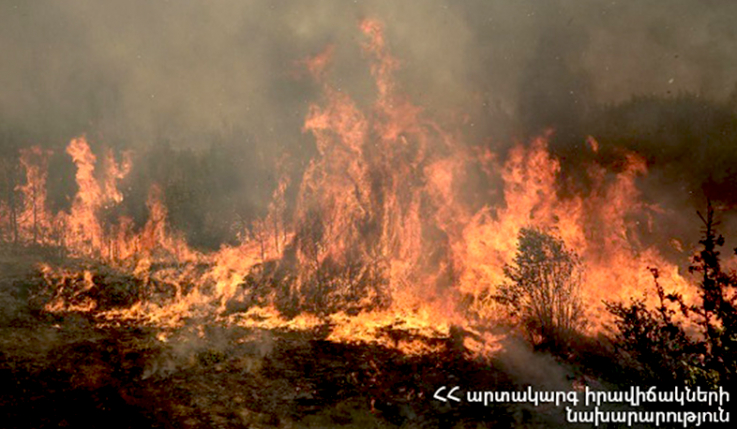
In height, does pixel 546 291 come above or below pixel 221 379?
above

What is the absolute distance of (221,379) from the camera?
20.2m

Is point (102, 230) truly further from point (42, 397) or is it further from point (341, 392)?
point (341, 392)

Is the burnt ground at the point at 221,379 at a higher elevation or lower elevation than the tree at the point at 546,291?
lower

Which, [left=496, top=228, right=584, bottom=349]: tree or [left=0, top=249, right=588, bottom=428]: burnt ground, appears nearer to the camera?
[left=0, top=249, right=588, bottom=428]: burnt ground

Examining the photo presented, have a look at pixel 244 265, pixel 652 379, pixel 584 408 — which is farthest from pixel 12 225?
pixel 652 379

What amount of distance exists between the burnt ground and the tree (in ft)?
16.7

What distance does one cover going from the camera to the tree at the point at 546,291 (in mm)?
25531

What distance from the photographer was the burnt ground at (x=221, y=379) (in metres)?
16.8

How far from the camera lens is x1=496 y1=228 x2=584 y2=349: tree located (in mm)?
25531

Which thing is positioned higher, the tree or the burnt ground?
the tree

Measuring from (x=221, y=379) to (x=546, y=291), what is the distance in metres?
18.9

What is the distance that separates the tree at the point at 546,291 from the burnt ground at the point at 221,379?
16.7ft

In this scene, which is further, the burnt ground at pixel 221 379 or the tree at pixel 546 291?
the tree at pixel 546 291

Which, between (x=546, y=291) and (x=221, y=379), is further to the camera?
(x=546, y=291)
